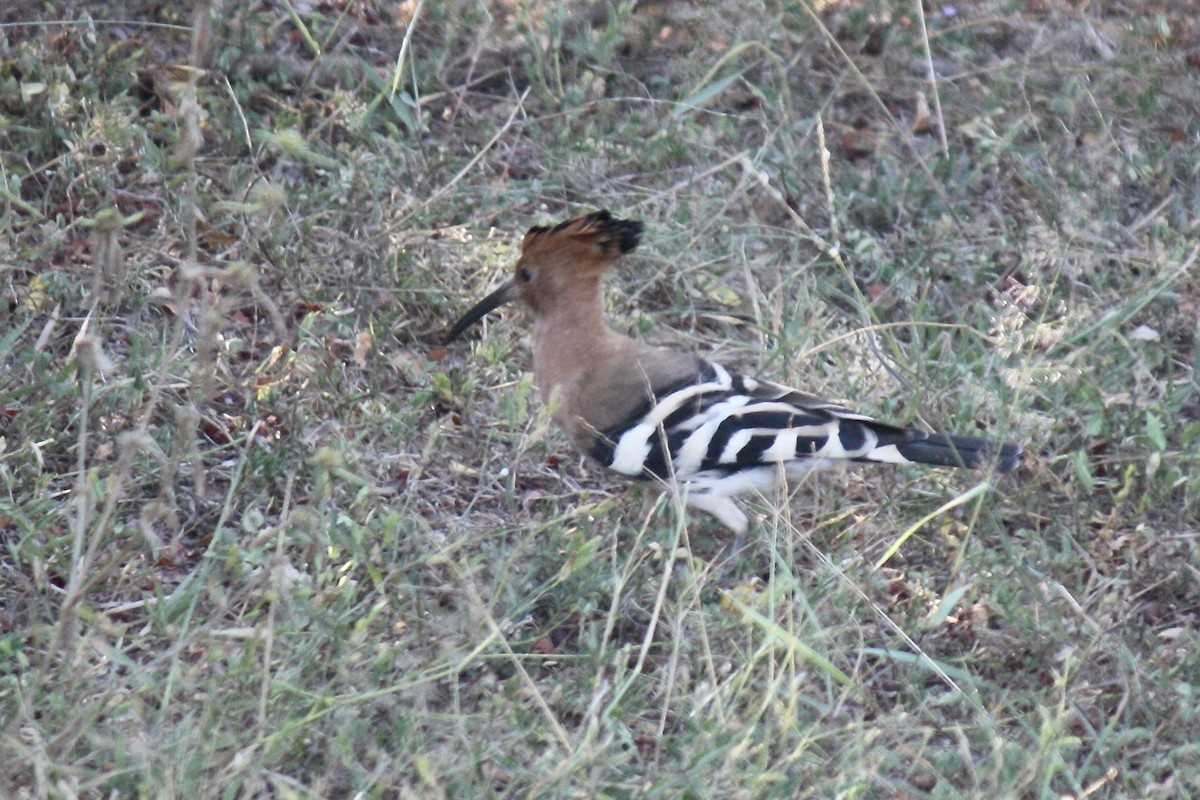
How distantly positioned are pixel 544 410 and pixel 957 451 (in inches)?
36.2

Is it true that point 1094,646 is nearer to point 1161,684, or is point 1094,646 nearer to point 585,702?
point 1161,684

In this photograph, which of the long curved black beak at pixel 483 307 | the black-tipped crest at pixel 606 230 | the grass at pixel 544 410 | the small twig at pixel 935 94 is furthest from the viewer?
the small twig at pixel 935 94

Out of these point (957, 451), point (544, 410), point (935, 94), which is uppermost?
point (544, 410)

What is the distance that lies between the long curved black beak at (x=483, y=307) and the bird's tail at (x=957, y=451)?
1.08 meters

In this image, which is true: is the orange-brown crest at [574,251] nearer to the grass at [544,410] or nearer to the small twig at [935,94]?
the grass at [544,410]

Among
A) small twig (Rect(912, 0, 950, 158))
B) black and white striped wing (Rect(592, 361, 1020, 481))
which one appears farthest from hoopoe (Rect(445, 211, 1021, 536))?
small twig (Rect(912, 0, 950, 158))

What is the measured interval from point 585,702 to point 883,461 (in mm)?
860

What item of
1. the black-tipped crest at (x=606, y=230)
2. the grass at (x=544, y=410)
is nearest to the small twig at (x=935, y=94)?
the grass at (x=544, y=410)

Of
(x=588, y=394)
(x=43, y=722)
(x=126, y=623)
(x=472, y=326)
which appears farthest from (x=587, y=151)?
(x=43, y=722)

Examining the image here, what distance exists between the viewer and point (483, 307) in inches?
161

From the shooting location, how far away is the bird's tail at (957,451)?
135 inches

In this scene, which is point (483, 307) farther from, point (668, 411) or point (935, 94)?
point (935, 94)

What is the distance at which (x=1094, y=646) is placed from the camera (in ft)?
10.1

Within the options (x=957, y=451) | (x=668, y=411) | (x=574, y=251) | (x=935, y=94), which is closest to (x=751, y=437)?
(x=668, y=411)
